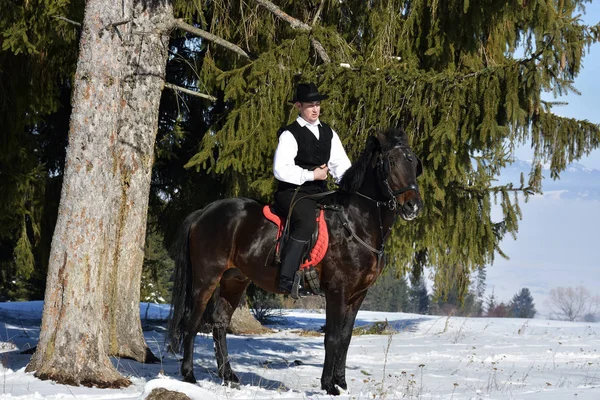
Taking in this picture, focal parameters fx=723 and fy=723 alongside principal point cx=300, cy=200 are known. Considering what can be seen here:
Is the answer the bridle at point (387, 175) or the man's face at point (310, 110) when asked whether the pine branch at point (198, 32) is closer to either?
the man's face at point (310, 110)

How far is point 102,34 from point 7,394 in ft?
12.9

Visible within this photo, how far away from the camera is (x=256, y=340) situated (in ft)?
42.9

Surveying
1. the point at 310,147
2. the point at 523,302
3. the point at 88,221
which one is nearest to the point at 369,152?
the point at 310,147

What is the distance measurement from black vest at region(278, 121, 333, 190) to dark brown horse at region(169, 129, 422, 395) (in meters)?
0.34

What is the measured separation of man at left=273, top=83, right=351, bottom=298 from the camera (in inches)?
280

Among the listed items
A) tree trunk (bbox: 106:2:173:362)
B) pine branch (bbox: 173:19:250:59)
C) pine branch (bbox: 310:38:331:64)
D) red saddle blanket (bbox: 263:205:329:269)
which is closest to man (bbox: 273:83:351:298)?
red saddle blanket (bbox: 263:205:329:269)

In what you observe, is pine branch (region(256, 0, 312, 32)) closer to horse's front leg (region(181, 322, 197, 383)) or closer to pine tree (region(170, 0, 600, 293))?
pine tree (region(170, 0, 600, 293))

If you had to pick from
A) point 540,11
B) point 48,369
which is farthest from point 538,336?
point 48,369

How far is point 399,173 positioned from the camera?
6.88 metres

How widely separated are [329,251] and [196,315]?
177 centimetres

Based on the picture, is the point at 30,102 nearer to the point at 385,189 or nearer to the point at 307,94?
the point at 307,94

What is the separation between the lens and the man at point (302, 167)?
711cm

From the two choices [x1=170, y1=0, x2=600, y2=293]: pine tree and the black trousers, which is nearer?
the black trousers

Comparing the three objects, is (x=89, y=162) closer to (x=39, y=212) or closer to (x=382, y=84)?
(x=382, y=84)
